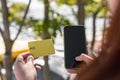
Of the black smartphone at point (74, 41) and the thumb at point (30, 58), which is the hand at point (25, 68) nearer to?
the thumb at point (30, 58)

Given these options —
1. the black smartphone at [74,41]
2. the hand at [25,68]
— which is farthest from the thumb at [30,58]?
the black smartphone at [74,41]

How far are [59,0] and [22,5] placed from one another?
1545 millimetres

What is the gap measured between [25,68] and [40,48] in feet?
0.39

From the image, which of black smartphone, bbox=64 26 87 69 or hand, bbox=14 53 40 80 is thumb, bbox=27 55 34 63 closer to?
hand, bbox=14 53 40 80

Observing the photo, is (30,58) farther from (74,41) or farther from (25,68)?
(74,41)

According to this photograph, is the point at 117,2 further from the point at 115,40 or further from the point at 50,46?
the point at 50,46

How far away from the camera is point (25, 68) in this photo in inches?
61.2

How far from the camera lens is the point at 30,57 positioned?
5.20ft

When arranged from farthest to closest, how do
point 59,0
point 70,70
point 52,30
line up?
point 59,0
point 52,30
point 70,70

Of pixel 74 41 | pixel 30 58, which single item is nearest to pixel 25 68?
pixel 30 58

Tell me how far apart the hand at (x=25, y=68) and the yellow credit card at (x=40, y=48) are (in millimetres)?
30

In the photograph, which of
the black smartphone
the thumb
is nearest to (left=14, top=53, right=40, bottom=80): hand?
the thumb

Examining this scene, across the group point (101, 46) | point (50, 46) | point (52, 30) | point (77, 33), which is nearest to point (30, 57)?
point (50, 46)

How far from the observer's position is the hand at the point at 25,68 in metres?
1.52
